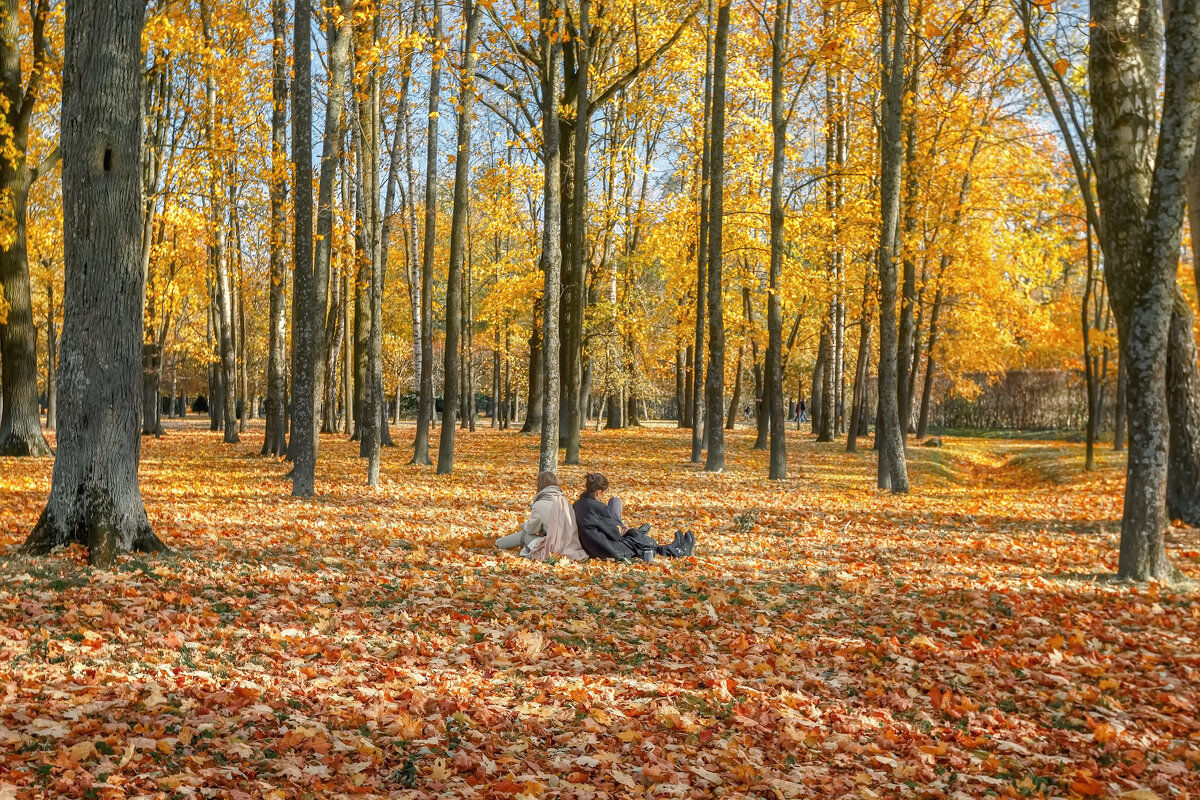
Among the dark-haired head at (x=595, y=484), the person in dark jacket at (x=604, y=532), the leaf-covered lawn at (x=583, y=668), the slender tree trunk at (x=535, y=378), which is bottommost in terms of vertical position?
the leaf-covered lawn at (x=583, y=668)

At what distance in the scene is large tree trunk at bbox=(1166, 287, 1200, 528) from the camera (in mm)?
12203

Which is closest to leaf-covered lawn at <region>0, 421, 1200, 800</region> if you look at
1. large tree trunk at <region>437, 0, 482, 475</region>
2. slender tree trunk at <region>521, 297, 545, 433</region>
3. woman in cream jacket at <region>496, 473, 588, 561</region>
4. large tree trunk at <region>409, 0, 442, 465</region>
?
woman in cream jacket at <region>496, 473, 588, 561</region>

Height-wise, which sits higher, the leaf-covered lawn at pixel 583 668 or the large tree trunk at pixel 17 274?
the large tree trunk at pixel 17 274

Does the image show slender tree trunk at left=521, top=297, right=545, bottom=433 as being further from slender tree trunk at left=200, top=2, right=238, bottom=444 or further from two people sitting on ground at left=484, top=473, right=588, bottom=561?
two people sitting on ground at left=484, top=473, right=588, bottom=561

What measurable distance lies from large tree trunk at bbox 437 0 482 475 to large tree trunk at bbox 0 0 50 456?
28.5ft

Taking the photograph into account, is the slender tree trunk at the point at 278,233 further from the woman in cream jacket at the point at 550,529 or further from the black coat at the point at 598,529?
the black coat at the point at 598,529

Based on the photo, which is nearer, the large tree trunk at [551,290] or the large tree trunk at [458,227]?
the large tree trunk at [551,290]

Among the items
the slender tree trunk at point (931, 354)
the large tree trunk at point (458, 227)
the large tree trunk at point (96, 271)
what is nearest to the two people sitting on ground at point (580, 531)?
the large tree trunk at point (96, 271)

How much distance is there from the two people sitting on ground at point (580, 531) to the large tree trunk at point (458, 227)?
7.00m

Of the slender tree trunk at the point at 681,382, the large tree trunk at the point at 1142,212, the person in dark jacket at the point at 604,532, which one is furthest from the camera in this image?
the slender tree trunk at the point at 681,382

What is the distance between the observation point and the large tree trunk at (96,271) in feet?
24.9

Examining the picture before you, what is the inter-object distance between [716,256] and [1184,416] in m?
9.44

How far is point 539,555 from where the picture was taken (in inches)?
386

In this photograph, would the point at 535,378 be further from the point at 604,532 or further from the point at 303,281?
the point at 604,532
